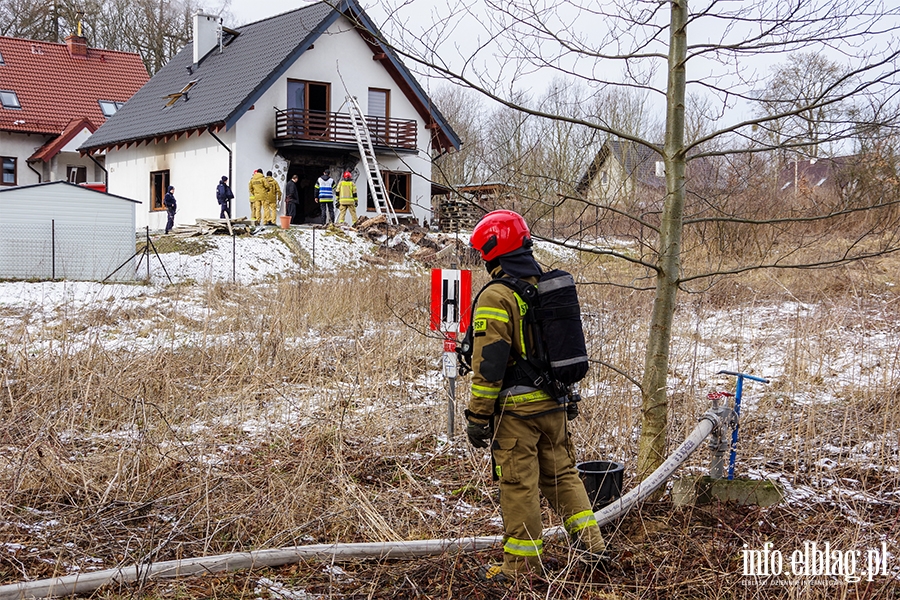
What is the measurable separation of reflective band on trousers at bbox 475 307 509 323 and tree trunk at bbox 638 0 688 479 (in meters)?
1.41

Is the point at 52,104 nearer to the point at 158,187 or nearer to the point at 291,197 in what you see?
the point at 158,187

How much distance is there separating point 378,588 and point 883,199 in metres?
3.53

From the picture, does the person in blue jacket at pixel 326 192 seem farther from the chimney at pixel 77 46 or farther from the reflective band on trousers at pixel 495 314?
the chimney at pixel 77 46

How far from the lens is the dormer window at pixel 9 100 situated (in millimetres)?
34406

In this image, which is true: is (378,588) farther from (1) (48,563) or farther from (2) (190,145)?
(2) (190,145)

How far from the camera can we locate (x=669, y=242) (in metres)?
5.02

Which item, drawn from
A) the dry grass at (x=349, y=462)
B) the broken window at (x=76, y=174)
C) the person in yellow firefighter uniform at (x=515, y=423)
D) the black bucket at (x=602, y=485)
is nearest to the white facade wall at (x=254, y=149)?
the broken window at (x=76, y=174)

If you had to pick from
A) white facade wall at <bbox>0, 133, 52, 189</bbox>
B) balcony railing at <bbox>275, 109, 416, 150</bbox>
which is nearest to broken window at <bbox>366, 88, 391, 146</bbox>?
balcony railing at <bbox>275, 109, 416, 150</bbox>

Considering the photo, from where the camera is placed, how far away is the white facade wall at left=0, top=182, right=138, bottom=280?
14727mm

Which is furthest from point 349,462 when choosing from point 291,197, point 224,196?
point 291,197

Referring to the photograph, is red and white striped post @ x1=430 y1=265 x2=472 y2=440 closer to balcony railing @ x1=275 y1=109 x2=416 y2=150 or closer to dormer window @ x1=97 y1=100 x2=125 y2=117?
balcony railing @ x1=275 y1=109 x2=416 y2=150

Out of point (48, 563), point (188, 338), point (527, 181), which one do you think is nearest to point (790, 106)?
point (527, 181)

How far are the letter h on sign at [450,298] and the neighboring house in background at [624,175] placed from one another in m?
1.15

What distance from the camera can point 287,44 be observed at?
982 inches
